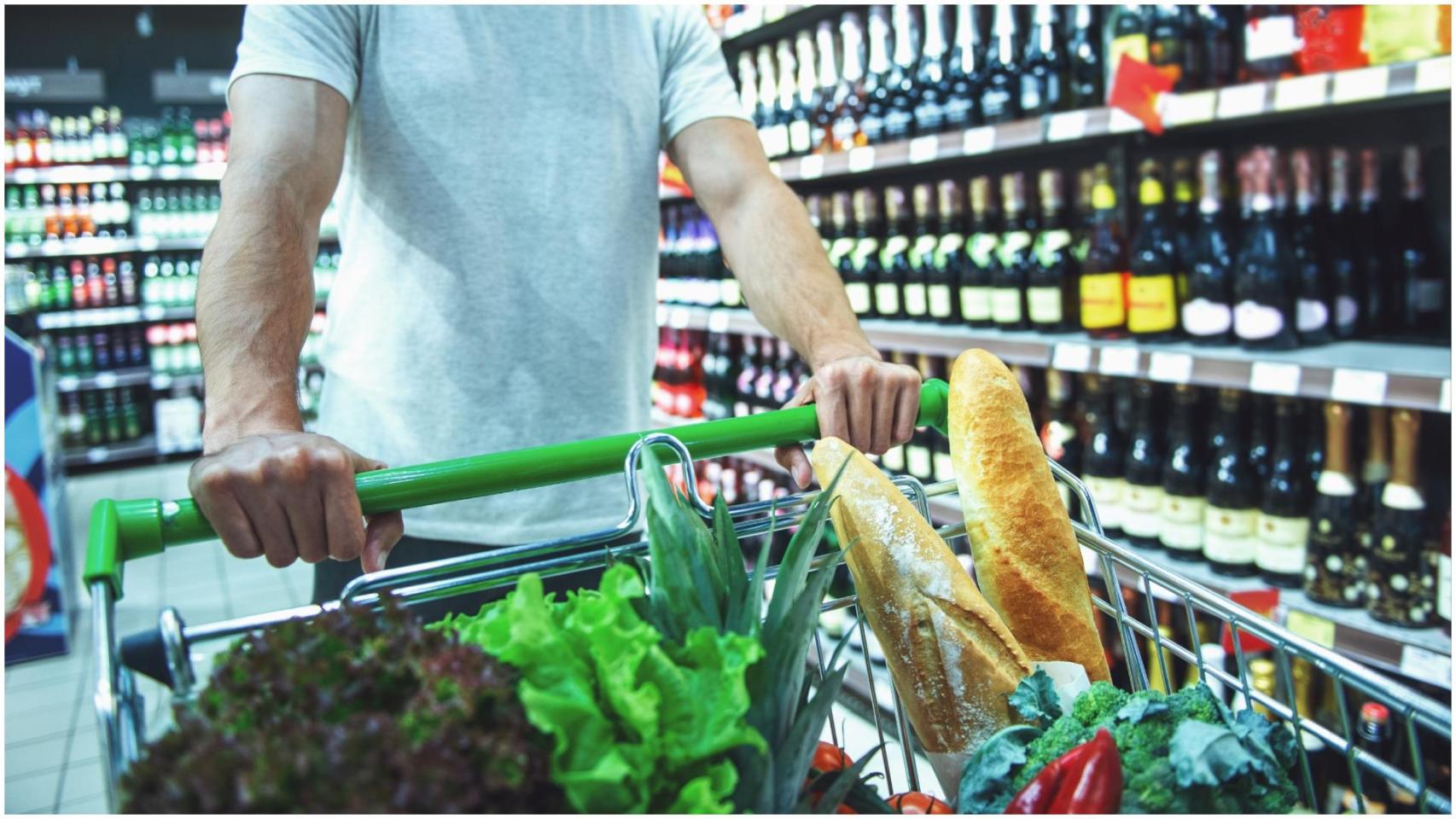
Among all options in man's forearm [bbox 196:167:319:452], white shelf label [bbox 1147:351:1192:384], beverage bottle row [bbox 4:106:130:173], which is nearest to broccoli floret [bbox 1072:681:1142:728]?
man's forearm [bbox 196:167:319:452]

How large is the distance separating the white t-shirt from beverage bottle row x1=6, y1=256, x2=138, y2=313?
6231mm

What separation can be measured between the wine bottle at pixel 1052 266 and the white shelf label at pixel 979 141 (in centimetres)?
27

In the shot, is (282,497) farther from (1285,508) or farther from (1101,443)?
(1101,443)

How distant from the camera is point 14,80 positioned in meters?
6.60

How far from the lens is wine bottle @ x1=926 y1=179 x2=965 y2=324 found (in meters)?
2.89

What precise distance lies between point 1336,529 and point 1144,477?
48 cm

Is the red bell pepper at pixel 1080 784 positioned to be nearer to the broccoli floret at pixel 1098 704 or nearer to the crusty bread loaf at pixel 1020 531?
the broccoli floret at pixel 1098 704

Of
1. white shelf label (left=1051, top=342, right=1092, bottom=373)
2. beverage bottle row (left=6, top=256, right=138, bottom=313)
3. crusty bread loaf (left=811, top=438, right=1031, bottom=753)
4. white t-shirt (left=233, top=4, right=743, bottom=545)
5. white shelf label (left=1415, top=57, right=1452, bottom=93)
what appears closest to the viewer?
crusty bread loaf (left=811, top=438, right=1031, bottom=753)

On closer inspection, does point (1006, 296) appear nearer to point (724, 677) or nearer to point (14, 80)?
point (724, 677)

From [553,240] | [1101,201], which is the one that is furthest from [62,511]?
[1101,201]

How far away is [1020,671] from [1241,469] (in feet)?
5.64

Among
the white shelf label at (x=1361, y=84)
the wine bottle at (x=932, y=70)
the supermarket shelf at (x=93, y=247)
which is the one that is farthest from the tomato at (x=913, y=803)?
→ the supermarket shelf at (x=93, y=247)

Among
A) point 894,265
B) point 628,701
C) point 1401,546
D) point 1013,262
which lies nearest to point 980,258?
point 1013,262

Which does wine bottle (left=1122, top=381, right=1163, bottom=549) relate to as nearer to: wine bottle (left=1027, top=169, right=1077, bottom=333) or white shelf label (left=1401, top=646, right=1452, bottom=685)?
wine bottle (left=1027, top=169, right=1077, bottom=333)
